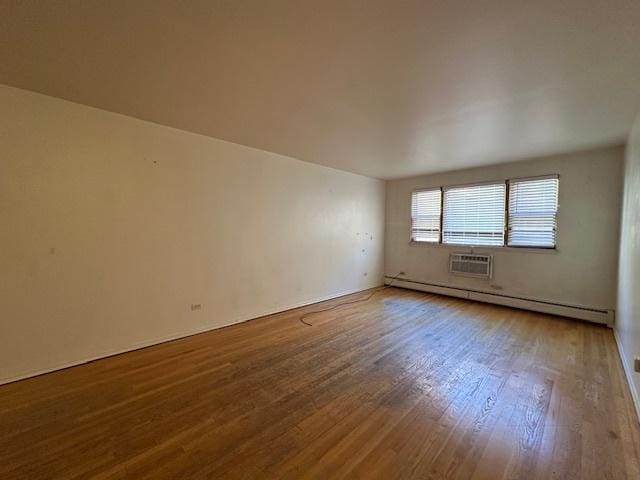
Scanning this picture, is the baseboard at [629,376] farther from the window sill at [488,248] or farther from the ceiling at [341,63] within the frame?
the ceiling at [341,63]

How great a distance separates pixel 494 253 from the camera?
194 inches

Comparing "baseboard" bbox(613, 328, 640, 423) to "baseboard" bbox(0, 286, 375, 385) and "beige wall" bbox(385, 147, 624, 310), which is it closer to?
"beige wall" bbox(385, 147, 624, 310)

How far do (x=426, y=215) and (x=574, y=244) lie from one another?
240 cm

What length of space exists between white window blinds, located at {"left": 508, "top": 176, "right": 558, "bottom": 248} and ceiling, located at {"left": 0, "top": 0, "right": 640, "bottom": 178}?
1.16m

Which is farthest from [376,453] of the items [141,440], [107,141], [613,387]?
[107,141]

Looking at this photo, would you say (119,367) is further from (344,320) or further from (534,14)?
(534,14)

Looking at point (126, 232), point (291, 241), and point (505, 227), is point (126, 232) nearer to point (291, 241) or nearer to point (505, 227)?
point (291, 241)

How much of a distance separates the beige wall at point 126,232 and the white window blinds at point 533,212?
3592mm

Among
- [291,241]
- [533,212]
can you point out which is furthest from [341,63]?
[533,212]

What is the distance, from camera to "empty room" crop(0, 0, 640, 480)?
62.4 inches

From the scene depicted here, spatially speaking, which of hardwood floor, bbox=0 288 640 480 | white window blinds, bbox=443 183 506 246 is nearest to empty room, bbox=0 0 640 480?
hardwood floor, bbox=0 288 640 480

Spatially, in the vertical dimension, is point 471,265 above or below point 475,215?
below

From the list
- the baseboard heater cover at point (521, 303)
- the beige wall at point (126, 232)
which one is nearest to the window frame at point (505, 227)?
the baseboard heater cover at point (521, 303)

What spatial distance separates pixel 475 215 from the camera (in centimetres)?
516
